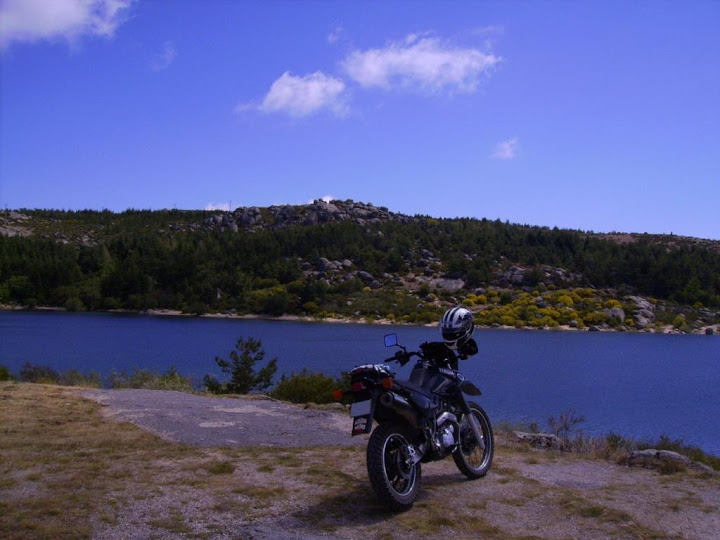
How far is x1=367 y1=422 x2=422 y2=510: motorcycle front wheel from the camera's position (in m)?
5.72

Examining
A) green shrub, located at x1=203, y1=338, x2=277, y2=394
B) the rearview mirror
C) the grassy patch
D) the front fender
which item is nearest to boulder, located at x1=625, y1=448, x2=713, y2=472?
the front fender

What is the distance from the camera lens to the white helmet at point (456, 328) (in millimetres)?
7234

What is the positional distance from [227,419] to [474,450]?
4.61m

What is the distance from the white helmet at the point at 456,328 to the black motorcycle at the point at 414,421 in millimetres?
109

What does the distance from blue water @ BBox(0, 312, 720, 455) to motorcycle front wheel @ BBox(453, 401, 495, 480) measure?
1111 centimetres

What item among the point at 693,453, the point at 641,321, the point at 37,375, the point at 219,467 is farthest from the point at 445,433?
the point at 641,321

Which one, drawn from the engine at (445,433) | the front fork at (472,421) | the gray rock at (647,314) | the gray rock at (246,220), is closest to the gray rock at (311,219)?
the gray rock at (246,220)

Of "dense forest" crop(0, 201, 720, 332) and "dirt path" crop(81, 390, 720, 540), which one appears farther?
"dense forest" crop(0, 201, 720, 332)

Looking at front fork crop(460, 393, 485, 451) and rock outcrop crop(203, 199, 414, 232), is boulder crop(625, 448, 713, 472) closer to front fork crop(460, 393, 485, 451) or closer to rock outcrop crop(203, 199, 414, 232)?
front fork crop(460, 393, 485, 451)

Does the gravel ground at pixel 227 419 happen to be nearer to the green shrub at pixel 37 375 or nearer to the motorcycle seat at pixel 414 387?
the motorcycle seat at pixel 414 387

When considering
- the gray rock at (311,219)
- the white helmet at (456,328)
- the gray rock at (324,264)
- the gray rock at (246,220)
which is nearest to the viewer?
the white helmet at (456,328)

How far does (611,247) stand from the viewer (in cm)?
9450

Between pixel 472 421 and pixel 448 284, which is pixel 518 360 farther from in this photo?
pixel 448 284

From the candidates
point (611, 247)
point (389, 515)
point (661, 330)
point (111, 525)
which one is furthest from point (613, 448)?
point (611, 247)
